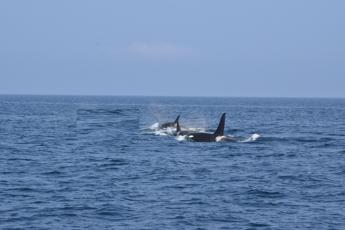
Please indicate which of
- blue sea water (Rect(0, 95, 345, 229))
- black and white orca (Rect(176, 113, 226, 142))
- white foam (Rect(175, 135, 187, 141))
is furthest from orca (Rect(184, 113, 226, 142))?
blue sea water (Rect(0, 95, 345, 229))

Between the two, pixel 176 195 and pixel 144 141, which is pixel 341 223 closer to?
pixel 176 195

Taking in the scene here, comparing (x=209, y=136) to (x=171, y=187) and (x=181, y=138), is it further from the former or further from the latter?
(x=171, y=187)

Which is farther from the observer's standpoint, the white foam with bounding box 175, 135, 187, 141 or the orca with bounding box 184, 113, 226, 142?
the white foam with bounding box 175, 135, 187, 141

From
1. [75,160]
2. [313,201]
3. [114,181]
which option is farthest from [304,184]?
[75,160]

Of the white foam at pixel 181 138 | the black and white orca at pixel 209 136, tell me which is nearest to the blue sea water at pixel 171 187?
the black and white orca at pixel 209 136

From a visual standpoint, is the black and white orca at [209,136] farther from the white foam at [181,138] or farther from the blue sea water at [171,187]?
the blue sea water at [171,187]

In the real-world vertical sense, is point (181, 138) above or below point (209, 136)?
below

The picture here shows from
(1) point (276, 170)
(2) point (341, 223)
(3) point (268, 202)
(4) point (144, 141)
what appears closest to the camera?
(2) point (341, 223)

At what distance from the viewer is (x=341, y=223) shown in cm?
2233

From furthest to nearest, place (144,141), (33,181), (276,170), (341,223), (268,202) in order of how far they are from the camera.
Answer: (144,141), (276,170), (33,181), (268,202), (341,223)

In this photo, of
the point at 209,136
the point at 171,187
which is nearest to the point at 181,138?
the point at 209,136

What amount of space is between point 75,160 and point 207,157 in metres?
A: 7.01

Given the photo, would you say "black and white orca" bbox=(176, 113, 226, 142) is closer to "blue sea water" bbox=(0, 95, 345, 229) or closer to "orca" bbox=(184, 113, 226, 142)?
"orca" bbox=(184, 113, 226, 142)

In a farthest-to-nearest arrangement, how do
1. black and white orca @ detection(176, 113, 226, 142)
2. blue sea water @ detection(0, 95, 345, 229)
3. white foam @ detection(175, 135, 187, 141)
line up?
white foam @ detection(175, 135, 187, 141)
black and white orca @ detection(176, 113, 226, 142)
blue sea water @ detection(0, 95, 345, 229)
